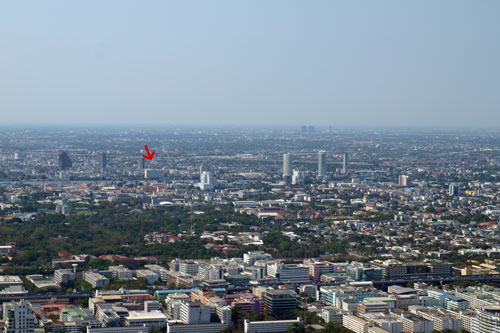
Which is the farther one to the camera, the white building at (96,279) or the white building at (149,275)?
the white building at (149,275)

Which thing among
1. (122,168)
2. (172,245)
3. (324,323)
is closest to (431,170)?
(122,168)

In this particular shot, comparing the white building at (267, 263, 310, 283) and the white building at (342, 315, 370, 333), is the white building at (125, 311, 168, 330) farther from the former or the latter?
the white building at (267, 263, 310, 283)

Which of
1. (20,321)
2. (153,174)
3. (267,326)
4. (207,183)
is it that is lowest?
(153,174)

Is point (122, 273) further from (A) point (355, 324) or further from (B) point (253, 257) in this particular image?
(A) point (355, 324)

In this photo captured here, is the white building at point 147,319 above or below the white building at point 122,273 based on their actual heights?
above

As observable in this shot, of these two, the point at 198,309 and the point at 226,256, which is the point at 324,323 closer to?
the point at 198,309

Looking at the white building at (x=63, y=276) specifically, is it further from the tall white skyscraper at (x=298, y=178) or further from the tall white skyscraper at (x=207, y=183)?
the tall white skyscraper at (x=298, y=178)

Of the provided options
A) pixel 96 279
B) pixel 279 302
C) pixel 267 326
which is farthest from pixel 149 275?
pixel 267 326

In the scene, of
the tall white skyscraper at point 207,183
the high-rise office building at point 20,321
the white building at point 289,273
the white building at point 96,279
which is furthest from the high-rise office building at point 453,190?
the high-rise office building at point 20,321

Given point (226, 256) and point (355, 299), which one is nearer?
point (355, 299)

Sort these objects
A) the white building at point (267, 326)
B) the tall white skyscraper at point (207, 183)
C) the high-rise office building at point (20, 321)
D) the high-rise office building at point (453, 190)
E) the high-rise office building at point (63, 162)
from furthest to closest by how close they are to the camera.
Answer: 1. the high-rise office building at point (63, 162)
2. the tall white skyscraper at point (207, 183)
3. the high-rise office building at point (453, 190)
4. the white building at point (267, 326)
5. the high-rise office building at point (20, 321)

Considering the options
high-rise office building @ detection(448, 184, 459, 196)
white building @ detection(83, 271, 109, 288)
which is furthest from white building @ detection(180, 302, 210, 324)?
high-rise office building @ detection(448, 184, 459, 196)
